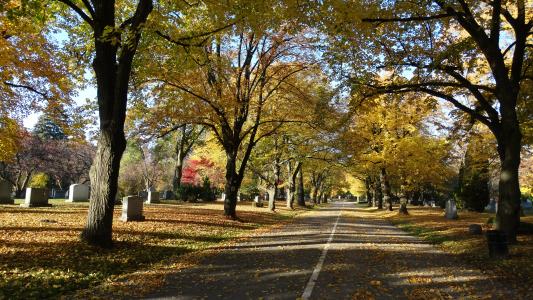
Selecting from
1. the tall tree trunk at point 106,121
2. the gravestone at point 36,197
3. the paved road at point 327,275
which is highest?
the tall tree trunk at point 106,121

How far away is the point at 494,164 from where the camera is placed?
3272 cm

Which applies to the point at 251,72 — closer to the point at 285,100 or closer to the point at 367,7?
the point at 285,100

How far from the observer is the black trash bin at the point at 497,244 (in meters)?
11.3

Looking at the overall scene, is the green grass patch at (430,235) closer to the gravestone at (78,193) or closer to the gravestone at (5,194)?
the gravestone at (78,193)

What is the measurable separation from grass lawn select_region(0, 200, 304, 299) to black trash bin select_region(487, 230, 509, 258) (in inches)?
308

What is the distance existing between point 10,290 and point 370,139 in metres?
31.0

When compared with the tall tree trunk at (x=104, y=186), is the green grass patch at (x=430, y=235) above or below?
below

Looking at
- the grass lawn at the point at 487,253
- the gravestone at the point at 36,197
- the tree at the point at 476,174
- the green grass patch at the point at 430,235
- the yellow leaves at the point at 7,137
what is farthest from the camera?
the tree at the point at 476,174

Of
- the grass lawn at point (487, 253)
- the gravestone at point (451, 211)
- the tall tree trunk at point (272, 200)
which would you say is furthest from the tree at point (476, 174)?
the tall tree trunk at point (272, 200)

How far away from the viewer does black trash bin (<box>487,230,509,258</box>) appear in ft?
36.9

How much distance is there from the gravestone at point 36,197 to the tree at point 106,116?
43.3 ft

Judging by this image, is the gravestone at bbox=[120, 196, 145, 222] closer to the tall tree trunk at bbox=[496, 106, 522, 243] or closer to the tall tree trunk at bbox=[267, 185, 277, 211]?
the tall tree trunk at bbox=[496, 106, 522, 243]

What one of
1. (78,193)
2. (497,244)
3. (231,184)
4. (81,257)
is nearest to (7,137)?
(78,193)

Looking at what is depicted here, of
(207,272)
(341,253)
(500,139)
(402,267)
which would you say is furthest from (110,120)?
(500,139)
